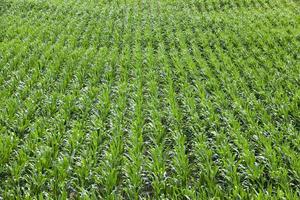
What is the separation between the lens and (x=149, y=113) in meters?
6.68

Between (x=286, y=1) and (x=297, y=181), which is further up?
(x=297, y=181)

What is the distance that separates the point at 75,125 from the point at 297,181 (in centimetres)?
347

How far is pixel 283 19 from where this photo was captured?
15312mm

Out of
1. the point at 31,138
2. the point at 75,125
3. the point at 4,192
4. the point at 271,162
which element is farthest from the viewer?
the point at 75,125

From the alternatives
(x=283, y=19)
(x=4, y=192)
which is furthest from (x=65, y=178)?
(x=283, y=19)

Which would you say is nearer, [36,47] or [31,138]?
[31,138]

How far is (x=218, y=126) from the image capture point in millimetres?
5969

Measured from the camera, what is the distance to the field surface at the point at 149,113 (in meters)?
4.51

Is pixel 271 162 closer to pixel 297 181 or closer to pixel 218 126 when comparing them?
pixel 297 181

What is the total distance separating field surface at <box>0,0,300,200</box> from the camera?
451 centimetres

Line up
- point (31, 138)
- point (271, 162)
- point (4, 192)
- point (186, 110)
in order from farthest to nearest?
point (186, 110)
point (31, 138)
point (271, 162)
point (4, 192)

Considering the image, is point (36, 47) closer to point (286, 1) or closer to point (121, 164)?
point (121, 164)

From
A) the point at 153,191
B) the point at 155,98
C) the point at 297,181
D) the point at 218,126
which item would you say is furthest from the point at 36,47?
the point at 297,181

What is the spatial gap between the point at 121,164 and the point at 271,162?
2.02 meters
